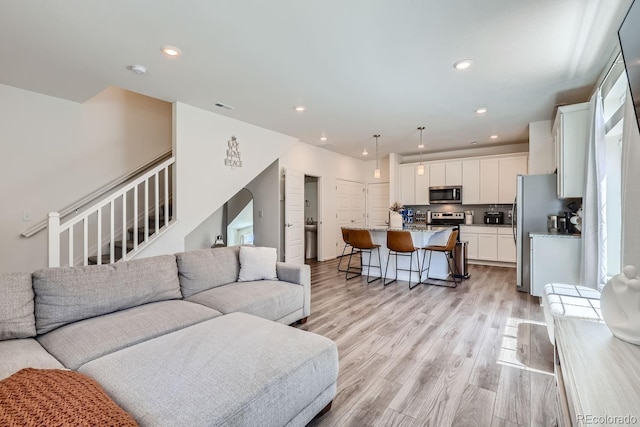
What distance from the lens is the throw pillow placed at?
3020 mm

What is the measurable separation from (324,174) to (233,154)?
106 inches

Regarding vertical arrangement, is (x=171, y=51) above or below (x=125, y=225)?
above

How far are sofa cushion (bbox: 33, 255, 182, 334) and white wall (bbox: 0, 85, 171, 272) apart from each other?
7.72 feet

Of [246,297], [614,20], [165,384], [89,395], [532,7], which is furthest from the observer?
[246,297]

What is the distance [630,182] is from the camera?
1.95 metres

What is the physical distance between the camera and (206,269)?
9.07 ft

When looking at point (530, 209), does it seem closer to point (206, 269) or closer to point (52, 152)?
point (206, 269)

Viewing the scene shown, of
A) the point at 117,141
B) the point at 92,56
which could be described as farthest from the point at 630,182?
the point at 117,141

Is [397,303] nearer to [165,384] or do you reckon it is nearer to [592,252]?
[592,252]

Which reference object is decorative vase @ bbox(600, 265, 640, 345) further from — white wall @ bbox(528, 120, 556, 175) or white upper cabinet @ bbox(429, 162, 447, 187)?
white upper cabinet @ bbox(429, 162, 447, 187)

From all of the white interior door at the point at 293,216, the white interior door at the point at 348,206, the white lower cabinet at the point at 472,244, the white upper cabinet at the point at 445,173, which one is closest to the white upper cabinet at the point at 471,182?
the white upper cabinet at the point at 445,173

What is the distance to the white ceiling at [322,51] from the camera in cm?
214

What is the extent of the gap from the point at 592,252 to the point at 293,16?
357 centimetres

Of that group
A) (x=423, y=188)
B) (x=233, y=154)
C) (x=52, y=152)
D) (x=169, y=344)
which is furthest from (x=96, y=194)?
(x=423, y=188)
